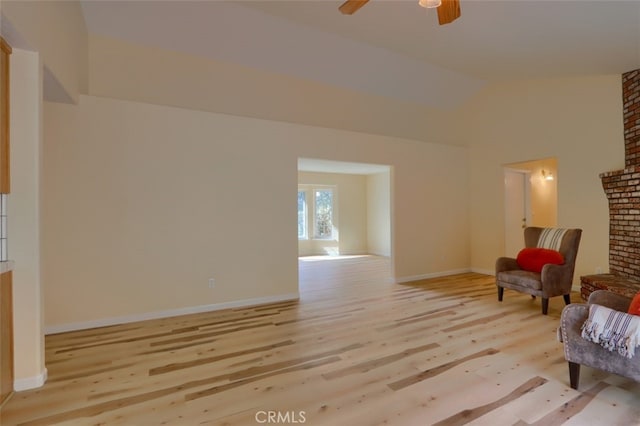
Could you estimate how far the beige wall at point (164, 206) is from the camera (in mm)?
3219

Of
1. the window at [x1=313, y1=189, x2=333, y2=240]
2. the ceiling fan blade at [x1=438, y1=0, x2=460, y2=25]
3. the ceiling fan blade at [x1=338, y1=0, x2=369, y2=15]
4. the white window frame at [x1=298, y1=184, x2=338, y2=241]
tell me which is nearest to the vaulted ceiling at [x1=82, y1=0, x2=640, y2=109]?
the ceiling fan blade at [x1=438, y1=0, x2=460, y2=25]

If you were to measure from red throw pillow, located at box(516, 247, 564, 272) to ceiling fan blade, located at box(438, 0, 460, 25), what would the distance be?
10.4ft

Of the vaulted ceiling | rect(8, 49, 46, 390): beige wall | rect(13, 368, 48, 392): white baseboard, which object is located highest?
the vaulted ceiling

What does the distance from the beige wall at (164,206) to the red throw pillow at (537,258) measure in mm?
2890

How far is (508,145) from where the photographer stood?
5500mm

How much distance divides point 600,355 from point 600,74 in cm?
422

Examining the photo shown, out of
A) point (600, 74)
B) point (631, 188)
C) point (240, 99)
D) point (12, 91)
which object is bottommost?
point (631, 188)

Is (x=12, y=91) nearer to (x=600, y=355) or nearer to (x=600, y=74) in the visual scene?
(x=600, y=355)

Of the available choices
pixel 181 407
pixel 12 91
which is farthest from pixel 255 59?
pixel 181 407

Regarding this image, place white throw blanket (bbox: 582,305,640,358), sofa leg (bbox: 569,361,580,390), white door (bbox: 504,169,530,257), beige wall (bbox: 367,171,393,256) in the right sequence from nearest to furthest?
white throw blanket (bbox: 582,305,640,358) < sofa leg (bbox: 569,361,580,390) < white door (bbox: 504,169,530,257) < beige wall (bbox: 367,171,393,256)

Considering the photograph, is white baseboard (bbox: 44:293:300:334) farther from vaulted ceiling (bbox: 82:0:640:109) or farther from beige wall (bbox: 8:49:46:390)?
vaulted ceiling (bbox: 82:0:640:109)

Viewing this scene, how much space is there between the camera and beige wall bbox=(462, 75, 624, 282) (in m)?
4.27

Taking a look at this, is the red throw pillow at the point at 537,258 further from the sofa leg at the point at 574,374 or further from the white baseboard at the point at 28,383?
the white baseboard at the point at 28,383

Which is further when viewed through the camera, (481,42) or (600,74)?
(600,74)
